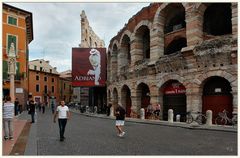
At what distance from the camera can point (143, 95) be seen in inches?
1163

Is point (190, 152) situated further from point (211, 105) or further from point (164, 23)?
point (164, 23)

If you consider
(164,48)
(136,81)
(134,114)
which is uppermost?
(164,48)

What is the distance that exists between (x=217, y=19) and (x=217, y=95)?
646 centimetres

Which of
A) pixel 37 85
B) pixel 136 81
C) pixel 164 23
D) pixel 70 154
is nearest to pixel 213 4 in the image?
pixel 164 23

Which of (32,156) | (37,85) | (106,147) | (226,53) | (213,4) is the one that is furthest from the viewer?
(37,85)

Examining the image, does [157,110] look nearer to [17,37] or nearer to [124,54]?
[124,54]

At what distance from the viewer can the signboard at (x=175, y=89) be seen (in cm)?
2402

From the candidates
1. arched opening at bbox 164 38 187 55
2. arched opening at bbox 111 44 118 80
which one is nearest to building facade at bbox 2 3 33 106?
arched opening at bbox 111 44 118 80

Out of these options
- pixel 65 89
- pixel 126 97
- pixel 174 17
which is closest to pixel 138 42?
pixel 174 17

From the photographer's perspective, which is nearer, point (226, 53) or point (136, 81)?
point (226, 53)

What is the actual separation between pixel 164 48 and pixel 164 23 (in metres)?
2.03

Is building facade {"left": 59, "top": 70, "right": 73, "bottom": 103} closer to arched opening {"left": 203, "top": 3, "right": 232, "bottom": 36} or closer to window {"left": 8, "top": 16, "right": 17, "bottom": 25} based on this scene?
window {"left": 8, "top": 16, "right": 17, "bottom": 25}

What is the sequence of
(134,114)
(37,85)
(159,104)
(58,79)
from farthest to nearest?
(58,79), (37,85), (134,114), (159,104)

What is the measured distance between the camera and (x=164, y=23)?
2658cm
